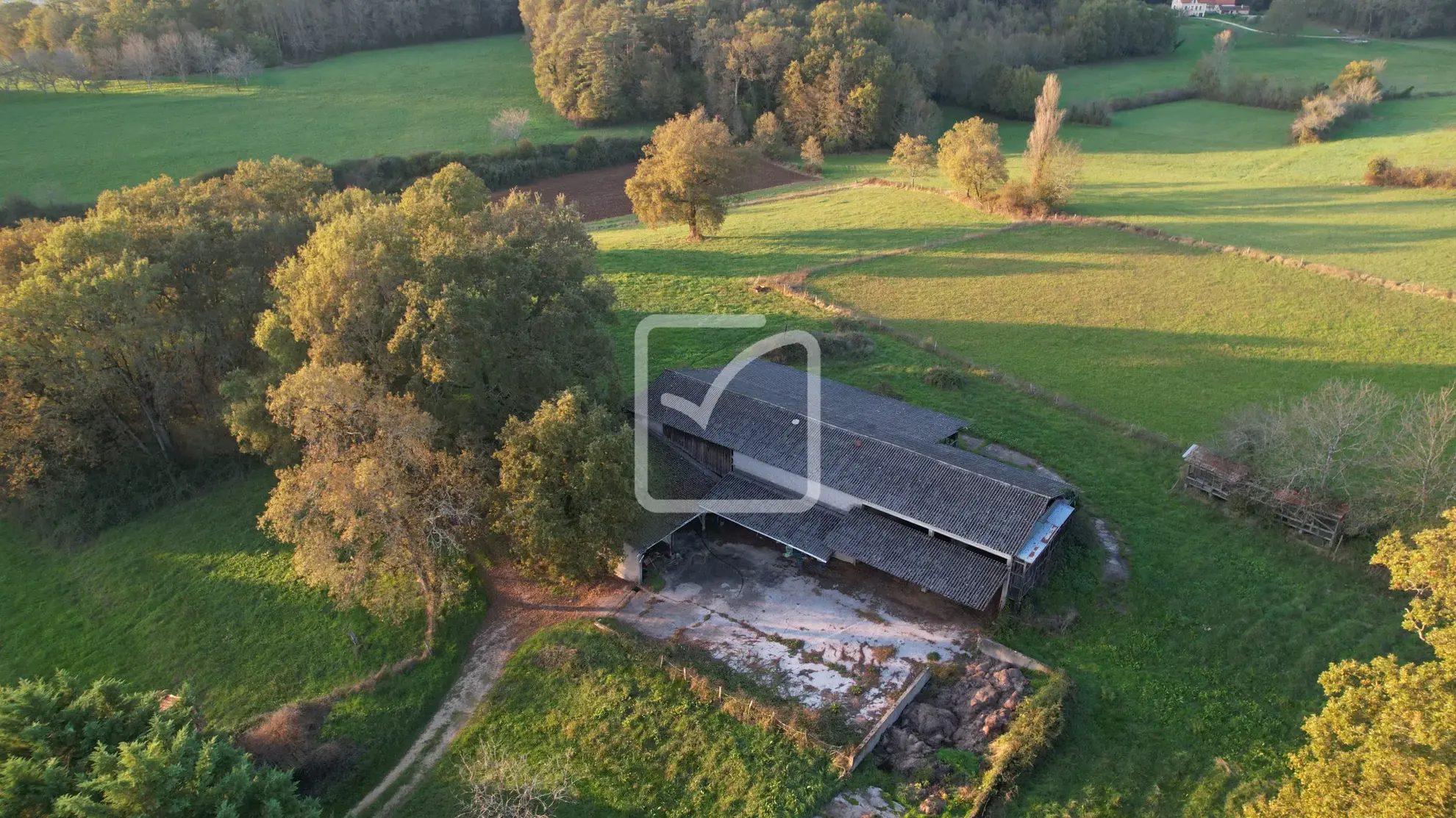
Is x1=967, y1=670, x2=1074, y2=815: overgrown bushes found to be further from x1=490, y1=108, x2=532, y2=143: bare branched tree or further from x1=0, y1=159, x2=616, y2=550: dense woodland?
x1=490, y1=108, x2=532, y2=143: bare branched tree

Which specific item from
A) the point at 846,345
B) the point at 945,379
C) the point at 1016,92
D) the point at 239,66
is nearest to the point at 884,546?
the point at 945,379

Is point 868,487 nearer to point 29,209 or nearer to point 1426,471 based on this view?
point 1426,471

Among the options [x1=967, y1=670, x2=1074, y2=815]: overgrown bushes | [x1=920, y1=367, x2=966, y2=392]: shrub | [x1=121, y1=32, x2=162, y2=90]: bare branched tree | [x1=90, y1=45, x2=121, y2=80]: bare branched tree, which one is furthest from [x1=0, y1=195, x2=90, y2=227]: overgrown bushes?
[x1=967, y1=670, x2=1074, y2=815]: overgrown bushes

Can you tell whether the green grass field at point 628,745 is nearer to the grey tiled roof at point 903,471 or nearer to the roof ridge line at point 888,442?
the grey tiled roof at point 903,471

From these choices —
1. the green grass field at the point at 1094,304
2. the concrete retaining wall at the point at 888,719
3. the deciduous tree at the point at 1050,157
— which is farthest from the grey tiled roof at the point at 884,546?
the deciduous tree at the point at 1050,157

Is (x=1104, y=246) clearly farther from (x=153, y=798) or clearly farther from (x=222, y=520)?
(x=153, y=798)

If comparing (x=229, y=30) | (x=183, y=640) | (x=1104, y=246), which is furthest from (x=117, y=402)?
(x=229, y=30)
